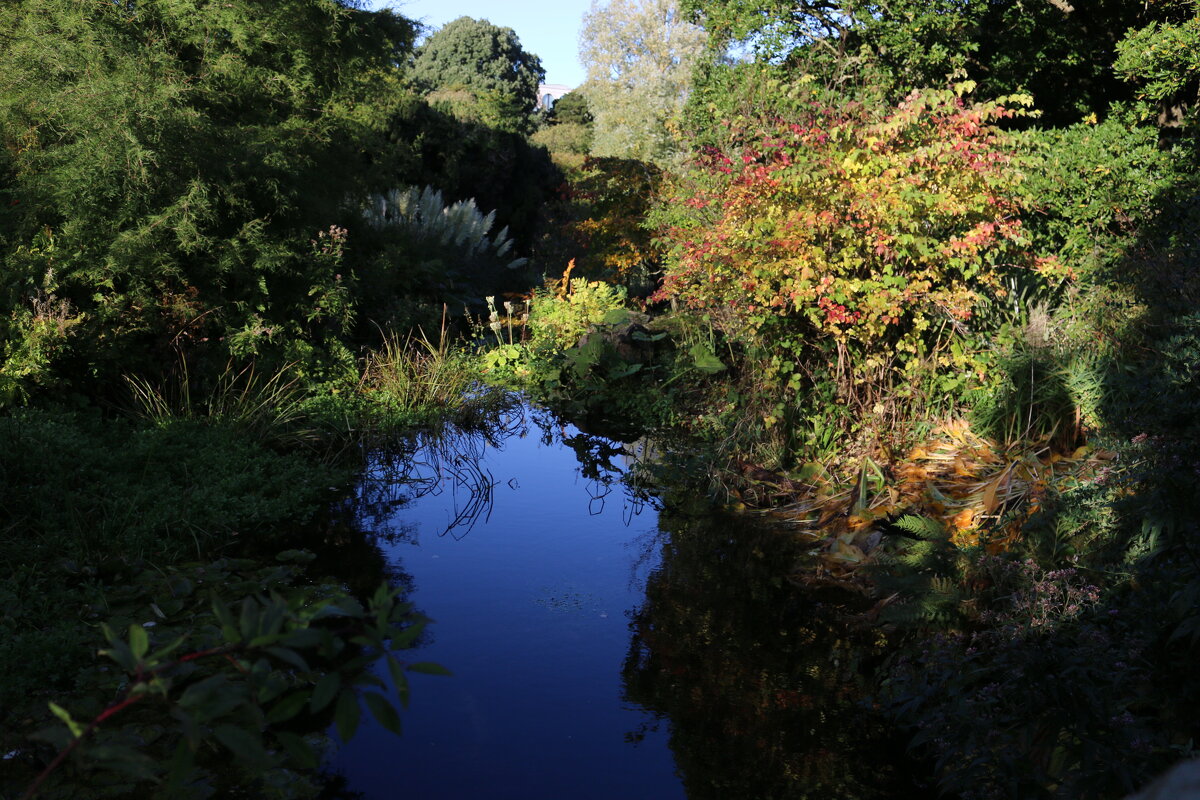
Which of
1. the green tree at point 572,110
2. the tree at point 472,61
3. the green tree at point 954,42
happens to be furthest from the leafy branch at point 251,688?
the tree at point 472,61

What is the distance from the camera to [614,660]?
4.51 meters

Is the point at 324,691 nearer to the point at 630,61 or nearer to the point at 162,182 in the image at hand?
A: the point at 162,182

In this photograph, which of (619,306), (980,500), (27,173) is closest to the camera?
(980,500)

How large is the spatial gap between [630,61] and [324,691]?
3374cm

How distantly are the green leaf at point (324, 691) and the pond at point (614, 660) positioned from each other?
92.2 inches

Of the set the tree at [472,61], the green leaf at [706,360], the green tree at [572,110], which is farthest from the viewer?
the tree at [472,61]

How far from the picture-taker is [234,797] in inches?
128

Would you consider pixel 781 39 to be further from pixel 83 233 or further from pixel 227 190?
pixel 83 233

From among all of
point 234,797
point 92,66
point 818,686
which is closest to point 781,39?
point 92,66

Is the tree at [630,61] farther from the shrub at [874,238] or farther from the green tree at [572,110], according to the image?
the shrub at [874,238]

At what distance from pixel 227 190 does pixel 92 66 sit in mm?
1419

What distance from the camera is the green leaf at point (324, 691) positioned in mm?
1229

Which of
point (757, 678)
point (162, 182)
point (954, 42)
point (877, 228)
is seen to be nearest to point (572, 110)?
point (954, 42)

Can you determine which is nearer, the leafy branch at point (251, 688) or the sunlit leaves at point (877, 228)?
the leafy branch at point (251, 688)
